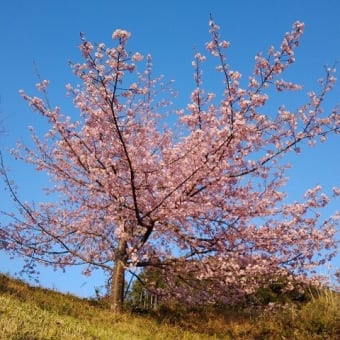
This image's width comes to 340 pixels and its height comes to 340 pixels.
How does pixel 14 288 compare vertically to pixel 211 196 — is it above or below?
below

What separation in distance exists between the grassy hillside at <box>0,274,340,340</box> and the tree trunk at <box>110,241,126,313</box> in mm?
371

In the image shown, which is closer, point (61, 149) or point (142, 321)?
point (142, 321)

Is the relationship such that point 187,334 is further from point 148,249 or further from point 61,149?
point 61,149

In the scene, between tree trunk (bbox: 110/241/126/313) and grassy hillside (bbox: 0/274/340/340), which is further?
tree trunk (bbox: 110/241/126/313)

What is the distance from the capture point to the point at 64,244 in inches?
635

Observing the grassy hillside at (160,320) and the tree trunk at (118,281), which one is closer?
the grassy hillside at (160,320)

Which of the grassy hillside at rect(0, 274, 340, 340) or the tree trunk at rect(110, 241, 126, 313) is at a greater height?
the tree trunk at rect(110, 241, 126, 313)

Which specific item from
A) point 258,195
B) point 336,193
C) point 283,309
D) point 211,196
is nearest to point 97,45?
point 211,196

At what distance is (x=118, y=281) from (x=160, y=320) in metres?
1.65

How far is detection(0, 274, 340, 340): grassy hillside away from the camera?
997 centimetres

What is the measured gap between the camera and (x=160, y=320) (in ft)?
46.9

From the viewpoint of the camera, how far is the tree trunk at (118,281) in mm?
14847

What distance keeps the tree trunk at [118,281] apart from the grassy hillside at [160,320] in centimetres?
37

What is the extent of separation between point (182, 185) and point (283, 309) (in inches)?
225
